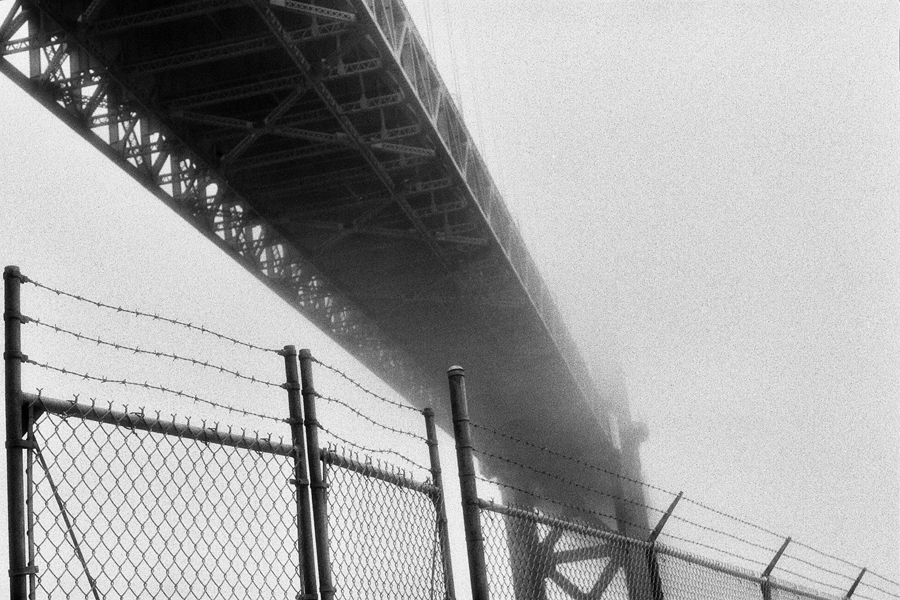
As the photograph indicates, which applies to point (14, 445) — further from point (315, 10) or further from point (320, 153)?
point (320, 153)

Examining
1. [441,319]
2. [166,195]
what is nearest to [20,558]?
[166,195]

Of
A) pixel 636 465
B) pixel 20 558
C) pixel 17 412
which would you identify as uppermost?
pixel 636 465

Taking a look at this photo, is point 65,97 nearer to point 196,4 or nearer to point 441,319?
point 196,4

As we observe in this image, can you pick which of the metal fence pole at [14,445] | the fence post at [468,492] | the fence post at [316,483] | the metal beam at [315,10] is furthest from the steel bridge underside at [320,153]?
the metal fence pole at [14,445]

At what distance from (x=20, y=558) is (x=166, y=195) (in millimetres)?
14598

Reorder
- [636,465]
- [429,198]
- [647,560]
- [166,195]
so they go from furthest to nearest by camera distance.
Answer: [636,465], [429,198], [166,195], [647,560]

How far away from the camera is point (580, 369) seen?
32594 millimetres

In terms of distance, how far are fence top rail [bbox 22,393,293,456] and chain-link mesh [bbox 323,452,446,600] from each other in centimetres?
37

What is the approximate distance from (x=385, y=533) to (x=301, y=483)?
1.60 ft

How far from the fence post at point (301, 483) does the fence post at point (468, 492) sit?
71cm

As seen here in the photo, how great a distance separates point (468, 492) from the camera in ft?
15.0

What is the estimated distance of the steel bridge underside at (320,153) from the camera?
14.2 metres

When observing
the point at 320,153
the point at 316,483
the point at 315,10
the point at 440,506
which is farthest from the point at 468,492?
the point at 320,153

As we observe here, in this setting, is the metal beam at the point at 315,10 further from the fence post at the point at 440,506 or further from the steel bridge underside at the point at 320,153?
the fence post at the point at 440,506
